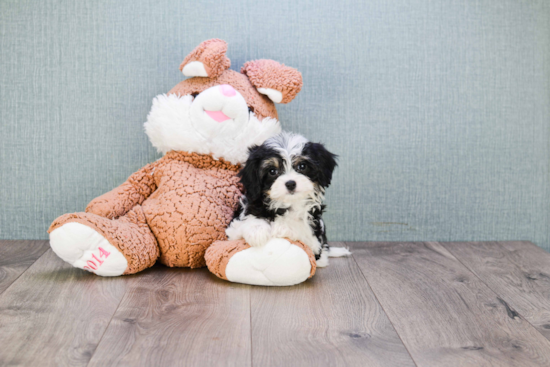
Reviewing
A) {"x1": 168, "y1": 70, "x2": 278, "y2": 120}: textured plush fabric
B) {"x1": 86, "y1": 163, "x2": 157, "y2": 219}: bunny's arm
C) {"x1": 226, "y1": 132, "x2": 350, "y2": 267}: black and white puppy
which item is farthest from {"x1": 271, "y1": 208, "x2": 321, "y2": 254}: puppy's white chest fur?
{"x1": 86, "y1": 163, "x2": 157, "y2": 219}: bunny's arm

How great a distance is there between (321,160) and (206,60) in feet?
1.81

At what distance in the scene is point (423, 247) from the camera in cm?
205

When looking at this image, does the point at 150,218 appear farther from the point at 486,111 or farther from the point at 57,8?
the point at 486,111

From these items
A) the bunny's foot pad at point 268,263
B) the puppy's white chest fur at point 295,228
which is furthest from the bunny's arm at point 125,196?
the puppy's white chest fur at point 295,228

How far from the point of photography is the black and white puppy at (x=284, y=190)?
58.7 inches

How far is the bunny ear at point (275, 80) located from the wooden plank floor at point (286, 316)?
2.20 feet

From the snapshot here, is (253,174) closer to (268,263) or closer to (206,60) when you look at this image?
(268,263)

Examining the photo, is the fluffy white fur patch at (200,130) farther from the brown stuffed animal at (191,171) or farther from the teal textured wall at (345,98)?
the teal textured wall at (345,98)

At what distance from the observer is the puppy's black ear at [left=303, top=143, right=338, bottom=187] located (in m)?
1.52

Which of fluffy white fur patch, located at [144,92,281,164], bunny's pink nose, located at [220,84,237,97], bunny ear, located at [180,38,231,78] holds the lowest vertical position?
fluffy white fur patch, located at [144,92,281,164]

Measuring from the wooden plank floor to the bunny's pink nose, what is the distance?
63cm

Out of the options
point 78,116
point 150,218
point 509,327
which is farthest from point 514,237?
point 78,116

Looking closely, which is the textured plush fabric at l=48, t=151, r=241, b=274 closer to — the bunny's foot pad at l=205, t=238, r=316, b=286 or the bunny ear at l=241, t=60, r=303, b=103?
the bunny's foot pad at l=205, t=238, r=316, b=286

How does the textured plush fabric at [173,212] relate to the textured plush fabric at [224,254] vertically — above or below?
above
